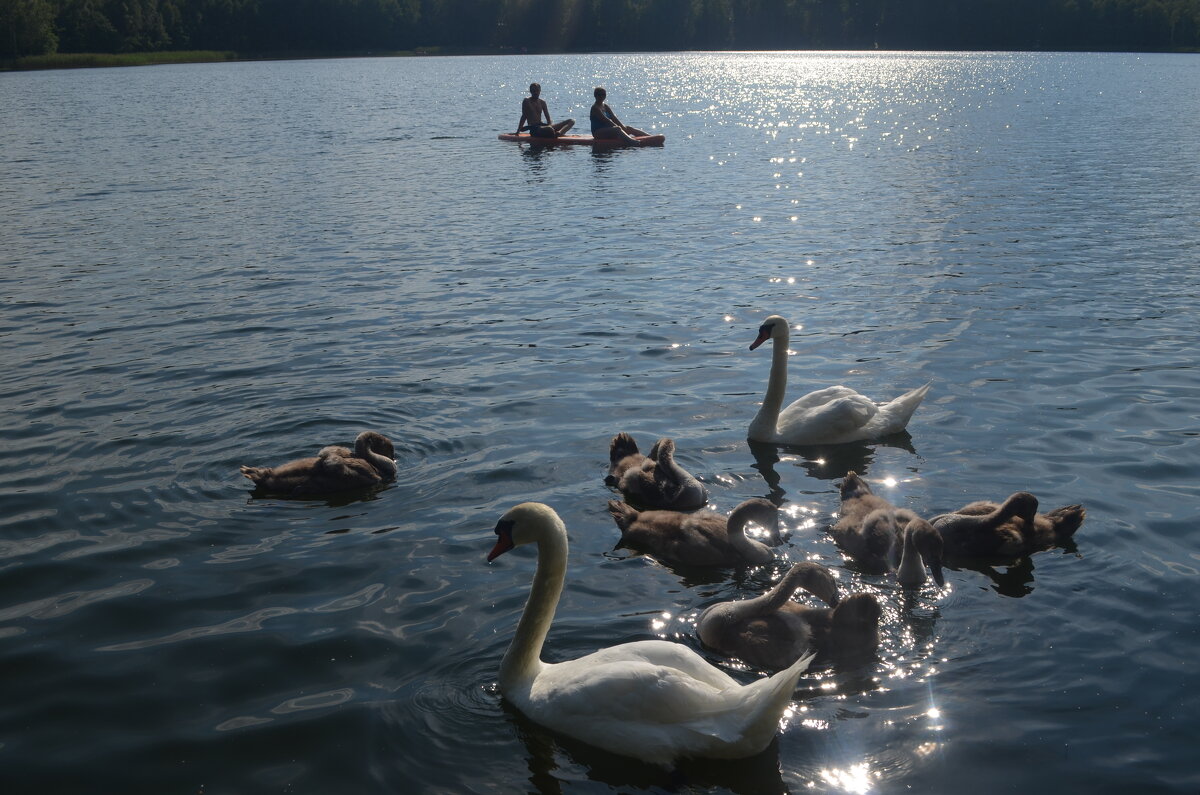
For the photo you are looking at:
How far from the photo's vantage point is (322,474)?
9.05 m

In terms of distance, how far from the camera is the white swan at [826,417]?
1045 centimetres

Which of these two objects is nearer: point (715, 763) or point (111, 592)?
point (715, 763)

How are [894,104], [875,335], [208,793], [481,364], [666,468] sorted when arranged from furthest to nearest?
[894,104] < [875,335] < [481,364] < [666,468] < [208,793]

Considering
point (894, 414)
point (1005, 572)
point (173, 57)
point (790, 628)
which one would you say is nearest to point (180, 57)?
point (173, 57)

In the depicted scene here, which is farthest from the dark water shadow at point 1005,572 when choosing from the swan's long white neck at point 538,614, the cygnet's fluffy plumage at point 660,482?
the swan's long white neck at point 538,614

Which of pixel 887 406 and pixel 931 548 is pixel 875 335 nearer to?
pixel 887 406

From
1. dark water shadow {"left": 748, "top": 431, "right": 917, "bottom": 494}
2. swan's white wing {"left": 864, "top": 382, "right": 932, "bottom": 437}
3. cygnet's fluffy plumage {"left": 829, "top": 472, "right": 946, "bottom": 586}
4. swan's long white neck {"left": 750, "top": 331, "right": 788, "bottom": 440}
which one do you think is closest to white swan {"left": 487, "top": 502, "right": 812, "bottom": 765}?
cygnet's fluffy plumage {"left": 829, "top": 472, "right": 946, "bottom": 586}

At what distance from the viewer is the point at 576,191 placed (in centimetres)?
2738

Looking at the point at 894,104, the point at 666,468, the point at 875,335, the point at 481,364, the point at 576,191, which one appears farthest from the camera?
the point at 894,104

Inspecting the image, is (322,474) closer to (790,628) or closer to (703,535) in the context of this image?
(703,535)

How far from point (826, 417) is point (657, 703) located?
5328mm

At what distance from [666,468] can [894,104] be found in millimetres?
51653

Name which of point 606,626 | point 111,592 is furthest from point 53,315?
point 606,626

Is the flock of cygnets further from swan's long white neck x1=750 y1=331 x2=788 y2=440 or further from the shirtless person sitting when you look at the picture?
the shirtless person sitting
